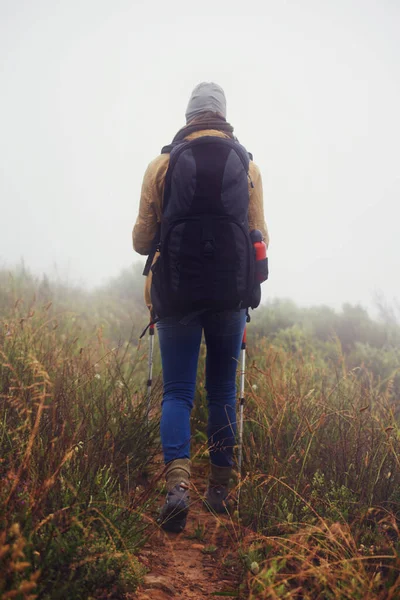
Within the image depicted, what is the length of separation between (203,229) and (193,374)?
85 cm

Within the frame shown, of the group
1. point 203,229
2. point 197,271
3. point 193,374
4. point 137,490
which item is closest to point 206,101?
point 203,229

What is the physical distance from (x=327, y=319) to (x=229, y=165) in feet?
23.9

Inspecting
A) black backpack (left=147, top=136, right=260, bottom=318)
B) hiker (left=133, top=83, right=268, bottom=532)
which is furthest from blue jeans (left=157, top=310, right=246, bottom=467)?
black backpack (left=147, top=136, right=260, bottom=318)

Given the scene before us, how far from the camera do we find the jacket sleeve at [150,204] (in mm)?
2926

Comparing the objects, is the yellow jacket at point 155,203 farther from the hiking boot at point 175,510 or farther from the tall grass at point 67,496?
the hiking boot at point 175,510

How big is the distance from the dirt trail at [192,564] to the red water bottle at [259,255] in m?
1.25

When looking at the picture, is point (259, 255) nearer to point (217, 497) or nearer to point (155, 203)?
point (155, 203)

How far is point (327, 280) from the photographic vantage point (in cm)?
4716

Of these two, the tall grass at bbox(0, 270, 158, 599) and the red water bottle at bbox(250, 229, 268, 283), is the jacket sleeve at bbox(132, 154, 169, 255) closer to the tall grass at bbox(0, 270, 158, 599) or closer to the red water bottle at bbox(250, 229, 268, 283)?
the red water bottle at bbox(250, 229, 268, 283)

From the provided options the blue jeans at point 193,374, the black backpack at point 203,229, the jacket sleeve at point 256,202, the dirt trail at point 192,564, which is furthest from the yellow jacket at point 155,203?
the dirt trail at point 192,564

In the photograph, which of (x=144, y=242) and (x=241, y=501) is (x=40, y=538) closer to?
(x=241, y=501)

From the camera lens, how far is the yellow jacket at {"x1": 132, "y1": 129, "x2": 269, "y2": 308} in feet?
9.63

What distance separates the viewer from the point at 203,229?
2754 mm

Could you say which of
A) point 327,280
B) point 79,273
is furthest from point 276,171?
point 79,273
